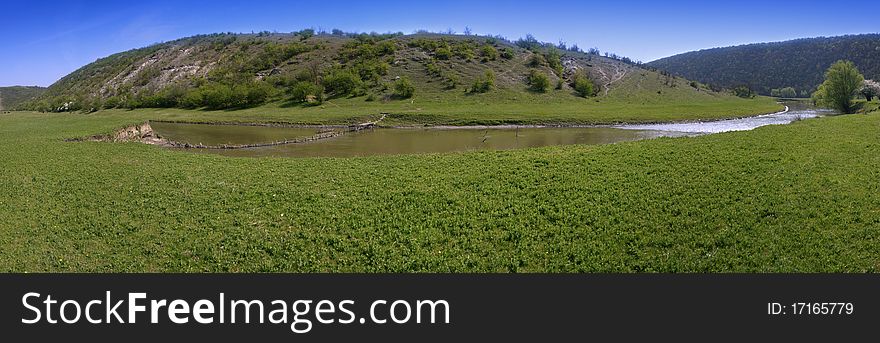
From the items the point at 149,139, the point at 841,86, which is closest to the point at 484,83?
the point at 841,86

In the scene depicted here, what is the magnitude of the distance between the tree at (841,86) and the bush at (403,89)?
74.0 m

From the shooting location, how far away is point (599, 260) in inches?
459

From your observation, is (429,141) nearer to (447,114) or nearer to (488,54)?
(447,114)

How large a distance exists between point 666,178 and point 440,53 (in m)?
117

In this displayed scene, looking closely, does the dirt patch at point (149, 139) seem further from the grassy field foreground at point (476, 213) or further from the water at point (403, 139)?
the grassy field foreground at point (476, 213)

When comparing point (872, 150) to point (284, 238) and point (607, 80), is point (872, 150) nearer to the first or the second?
point (284, 238)

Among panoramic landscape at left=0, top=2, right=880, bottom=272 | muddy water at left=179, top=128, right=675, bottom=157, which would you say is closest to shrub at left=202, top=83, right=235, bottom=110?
muddy water at left=179, top=128, right=675, bottom=157

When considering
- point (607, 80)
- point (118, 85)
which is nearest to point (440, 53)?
point (607, 80)

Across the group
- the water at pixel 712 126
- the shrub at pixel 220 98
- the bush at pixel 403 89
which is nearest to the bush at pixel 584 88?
the water at pixel 712 126

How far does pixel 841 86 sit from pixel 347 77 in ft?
302

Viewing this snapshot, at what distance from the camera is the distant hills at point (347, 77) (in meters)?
103

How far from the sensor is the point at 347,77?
104562 mm

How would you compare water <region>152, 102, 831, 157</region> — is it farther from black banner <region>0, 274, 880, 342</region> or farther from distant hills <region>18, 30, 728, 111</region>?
distant hills <region>18, 30, 728, 111</region>

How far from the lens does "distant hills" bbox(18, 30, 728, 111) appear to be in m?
103
